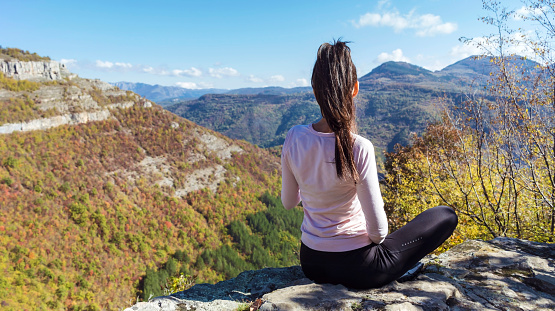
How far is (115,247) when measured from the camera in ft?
180

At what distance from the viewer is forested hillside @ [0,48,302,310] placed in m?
45.6

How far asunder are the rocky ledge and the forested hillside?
44.6 meters

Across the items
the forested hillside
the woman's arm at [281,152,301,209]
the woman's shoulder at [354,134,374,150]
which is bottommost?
the forested hillside

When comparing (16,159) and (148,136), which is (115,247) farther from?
(148,136)

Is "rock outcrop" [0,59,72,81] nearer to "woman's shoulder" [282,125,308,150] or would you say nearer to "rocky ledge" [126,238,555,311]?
"rocky ledge" [126,238,555,311]

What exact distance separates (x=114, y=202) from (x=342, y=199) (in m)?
69.6

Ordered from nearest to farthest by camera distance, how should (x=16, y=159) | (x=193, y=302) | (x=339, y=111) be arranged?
(x=339, y=111), (x=193, y=302), (x=16, y=159)

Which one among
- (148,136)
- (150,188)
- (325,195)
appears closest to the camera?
(325,195)

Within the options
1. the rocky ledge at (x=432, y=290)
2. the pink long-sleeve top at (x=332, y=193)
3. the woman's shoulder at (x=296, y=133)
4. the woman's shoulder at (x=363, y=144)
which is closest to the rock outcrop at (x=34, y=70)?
the rocky ledge at (x=432, y=290)

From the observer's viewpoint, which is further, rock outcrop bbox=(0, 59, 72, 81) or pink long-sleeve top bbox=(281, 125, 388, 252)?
rock outcrop bbox=(0, 59, 72, 81)

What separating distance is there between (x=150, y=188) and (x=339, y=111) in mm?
73729

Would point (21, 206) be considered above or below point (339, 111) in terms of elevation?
below

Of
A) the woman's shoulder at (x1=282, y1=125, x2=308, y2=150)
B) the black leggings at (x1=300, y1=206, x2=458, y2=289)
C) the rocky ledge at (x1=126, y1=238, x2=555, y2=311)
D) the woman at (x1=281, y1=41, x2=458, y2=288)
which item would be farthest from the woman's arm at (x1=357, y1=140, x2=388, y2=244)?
the rocky ledge at (x1=126, y1=238, x2=555, y2=311)

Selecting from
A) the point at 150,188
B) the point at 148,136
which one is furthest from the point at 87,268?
the point at 148,136
